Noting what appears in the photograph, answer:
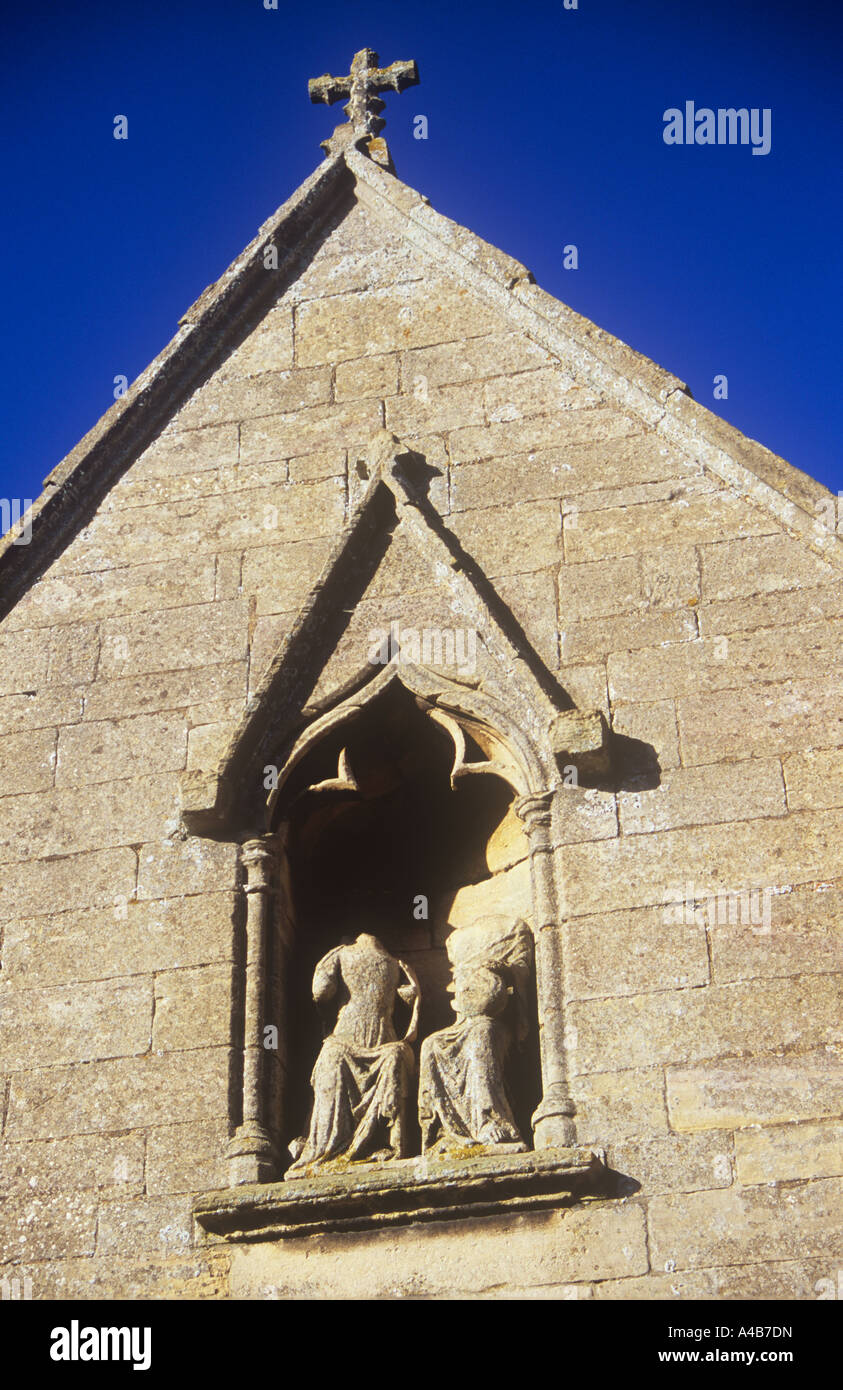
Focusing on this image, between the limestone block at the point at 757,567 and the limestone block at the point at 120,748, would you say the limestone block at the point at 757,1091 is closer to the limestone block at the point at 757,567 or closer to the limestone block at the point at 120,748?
the limestone block at the point at 757,567

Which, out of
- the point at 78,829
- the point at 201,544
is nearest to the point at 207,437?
the point at 201,544

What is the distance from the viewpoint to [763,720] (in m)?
8.80

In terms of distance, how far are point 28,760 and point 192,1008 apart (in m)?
1.67

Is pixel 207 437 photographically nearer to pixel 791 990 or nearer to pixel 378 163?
pixel 378 163

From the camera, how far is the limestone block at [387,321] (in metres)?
10.8

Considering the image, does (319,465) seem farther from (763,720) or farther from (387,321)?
(763,720)

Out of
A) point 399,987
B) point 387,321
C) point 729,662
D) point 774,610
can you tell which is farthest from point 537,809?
point 387,321

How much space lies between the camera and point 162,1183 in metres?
8.11

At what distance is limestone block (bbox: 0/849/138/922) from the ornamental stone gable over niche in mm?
15

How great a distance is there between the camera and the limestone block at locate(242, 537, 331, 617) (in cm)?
984

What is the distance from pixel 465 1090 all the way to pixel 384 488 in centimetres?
322

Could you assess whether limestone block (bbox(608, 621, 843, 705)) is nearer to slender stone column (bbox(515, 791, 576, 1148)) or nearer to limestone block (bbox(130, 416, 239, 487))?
slender stone column (bbox(515, 791, 576, 1148))

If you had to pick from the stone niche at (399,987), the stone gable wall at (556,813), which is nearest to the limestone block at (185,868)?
the stone gable wall at (556,813)

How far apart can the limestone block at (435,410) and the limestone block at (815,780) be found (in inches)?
108
